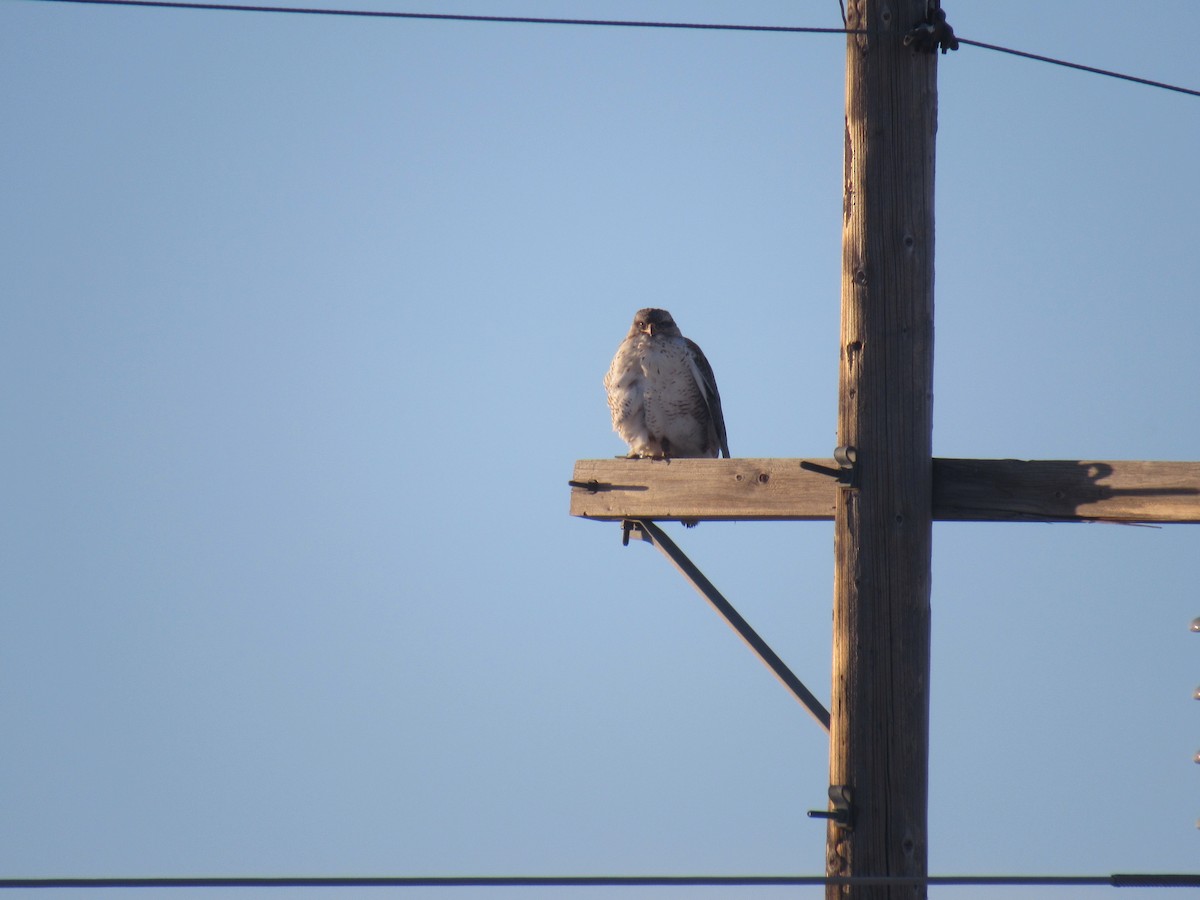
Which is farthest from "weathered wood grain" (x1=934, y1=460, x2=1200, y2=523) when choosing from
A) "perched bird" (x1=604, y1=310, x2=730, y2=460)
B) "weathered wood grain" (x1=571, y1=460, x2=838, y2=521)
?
"perched bird" (x1=604, y1=310, x2=730, y2=460)

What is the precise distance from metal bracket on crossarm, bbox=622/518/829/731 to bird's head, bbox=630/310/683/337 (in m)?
3.15

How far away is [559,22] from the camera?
5.80m

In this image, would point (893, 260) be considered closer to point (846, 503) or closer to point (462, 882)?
point (846, 503)

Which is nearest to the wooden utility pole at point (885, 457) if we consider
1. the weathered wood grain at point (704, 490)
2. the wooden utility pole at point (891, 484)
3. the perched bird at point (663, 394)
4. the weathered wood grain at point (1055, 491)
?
the wooden utility pole at point (891, 484)

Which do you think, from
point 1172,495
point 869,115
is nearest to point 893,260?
point 869,115

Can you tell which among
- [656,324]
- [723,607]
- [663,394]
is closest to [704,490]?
[723,607]

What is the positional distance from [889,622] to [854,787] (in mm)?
499

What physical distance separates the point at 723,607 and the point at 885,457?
1.06 metres

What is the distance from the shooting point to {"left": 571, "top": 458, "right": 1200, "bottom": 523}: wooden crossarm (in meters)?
4.96

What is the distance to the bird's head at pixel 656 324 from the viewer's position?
920 cm

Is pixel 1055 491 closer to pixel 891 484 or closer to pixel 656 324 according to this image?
pixel 891 484

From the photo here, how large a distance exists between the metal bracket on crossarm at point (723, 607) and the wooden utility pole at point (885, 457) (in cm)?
46

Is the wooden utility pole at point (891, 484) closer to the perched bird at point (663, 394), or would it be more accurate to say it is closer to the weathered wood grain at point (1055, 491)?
the weathered wood grain at point (1055, 491)

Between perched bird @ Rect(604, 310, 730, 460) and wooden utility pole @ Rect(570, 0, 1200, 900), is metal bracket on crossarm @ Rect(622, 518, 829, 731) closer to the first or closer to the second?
wooden utility pole @ Rect(570, 0, 1200, 900)
